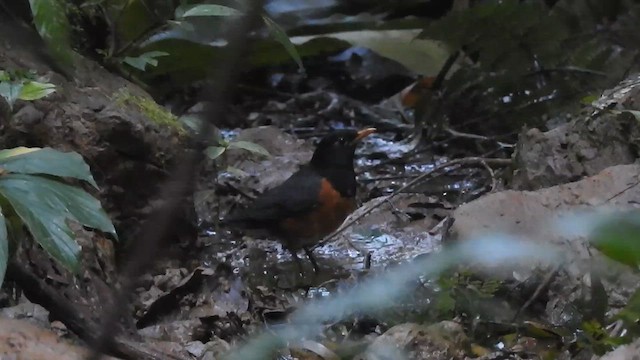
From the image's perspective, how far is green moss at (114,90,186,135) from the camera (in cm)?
302

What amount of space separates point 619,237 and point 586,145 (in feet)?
8.44

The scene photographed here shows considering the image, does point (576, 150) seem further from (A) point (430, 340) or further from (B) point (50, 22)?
(B) point (50, 22)

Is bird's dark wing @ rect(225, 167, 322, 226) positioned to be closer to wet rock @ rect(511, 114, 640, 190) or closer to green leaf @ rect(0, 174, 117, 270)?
wet rock @ rect(511, 114, 640, 190)

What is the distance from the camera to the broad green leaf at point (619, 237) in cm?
80

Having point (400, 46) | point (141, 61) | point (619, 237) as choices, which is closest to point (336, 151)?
point (141, 61)

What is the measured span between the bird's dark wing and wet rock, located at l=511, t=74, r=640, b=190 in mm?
832

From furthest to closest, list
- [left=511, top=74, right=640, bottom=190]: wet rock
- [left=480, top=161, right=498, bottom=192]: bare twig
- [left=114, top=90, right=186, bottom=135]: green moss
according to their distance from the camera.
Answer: [left=480, top=161, right=498, bottom=192]: bare twig → [left=511, top=74, right=640, bottom=190]: wet rock → [left=114, top=90, right=186, bottom=135]: green moss

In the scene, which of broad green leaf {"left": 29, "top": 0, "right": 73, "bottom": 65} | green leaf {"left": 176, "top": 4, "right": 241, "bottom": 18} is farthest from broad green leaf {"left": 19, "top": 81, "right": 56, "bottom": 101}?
green leaf {"left": 176, "top": 4, "right": 241, "bottom": 18}

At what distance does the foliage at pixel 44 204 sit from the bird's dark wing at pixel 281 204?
1563 mm

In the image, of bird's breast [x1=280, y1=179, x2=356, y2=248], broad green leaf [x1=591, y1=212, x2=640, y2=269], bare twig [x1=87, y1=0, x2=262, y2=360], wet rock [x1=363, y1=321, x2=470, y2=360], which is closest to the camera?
bare twig [x1=87, y1=0, x2=262, y2=360]

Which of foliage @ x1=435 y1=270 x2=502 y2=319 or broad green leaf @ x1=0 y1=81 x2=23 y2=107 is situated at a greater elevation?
broad green leaf @ x1=0 y1=81 x2=23 y2=107

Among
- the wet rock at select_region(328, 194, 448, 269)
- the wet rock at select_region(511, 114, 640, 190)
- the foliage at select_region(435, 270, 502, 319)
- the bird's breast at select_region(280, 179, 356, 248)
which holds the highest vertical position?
the foliage at select_region(435, 270, 502, 319)

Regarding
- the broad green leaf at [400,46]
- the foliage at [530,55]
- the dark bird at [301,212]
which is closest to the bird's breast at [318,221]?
the dark bird at [301,212]

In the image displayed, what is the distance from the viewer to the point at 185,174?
0.54m
